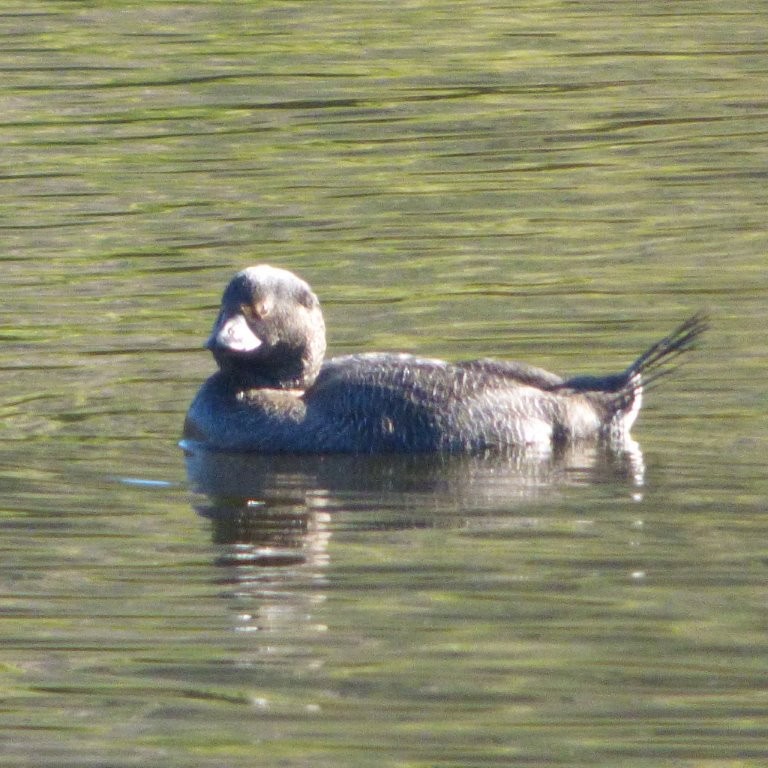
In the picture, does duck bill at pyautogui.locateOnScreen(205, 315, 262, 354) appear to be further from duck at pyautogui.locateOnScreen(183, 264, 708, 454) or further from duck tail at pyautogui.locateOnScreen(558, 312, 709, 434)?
duck tail at pyautogui.locateOnScreen(558, 312, 709, 434)

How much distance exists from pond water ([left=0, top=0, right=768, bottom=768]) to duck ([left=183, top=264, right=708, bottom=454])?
152mm

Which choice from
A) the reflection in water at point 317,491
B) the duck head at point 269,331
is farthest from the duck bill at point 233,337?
the reflection in water at point 317,491

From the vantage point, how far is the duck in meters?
9.28

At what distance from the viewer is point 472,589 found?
7.07 m

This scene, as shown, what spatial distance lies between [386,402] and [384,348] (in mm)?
1543

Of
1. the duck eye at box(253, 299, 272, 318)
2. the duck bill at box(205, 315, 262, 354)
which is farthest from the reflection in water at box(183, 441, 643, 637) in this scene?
the duck eye at box(253, 299, 272, 318)

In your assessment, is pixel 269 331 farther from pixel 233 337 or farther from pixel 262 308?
pixel 233 337

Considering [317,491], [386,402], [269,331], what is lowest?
[317,491]

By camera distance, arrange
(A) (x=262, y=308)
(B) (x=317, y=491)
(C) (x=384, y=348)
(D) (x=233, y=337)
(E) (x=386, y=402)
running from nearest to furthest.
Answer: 1. (B) (x=317, y=491)
2. (E) (x=386, y=402)
3. (D) (x=233, y=337)
4. (A) (x=262, y=308)
5. (C) (x=384, y=348)

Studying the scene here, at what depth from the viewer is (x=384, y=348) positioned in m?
10.8

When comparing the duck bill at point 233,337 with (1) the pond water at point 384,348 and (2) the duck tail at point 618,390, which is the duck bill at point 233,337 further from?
(2) the duck tail at point 618,390

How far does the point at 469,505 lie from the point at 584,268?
3.90m

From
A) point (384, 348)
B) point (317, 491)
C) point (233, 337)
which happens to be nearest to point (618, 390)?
point (317, 491)

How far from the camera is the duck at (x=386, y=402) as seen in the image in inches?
365
